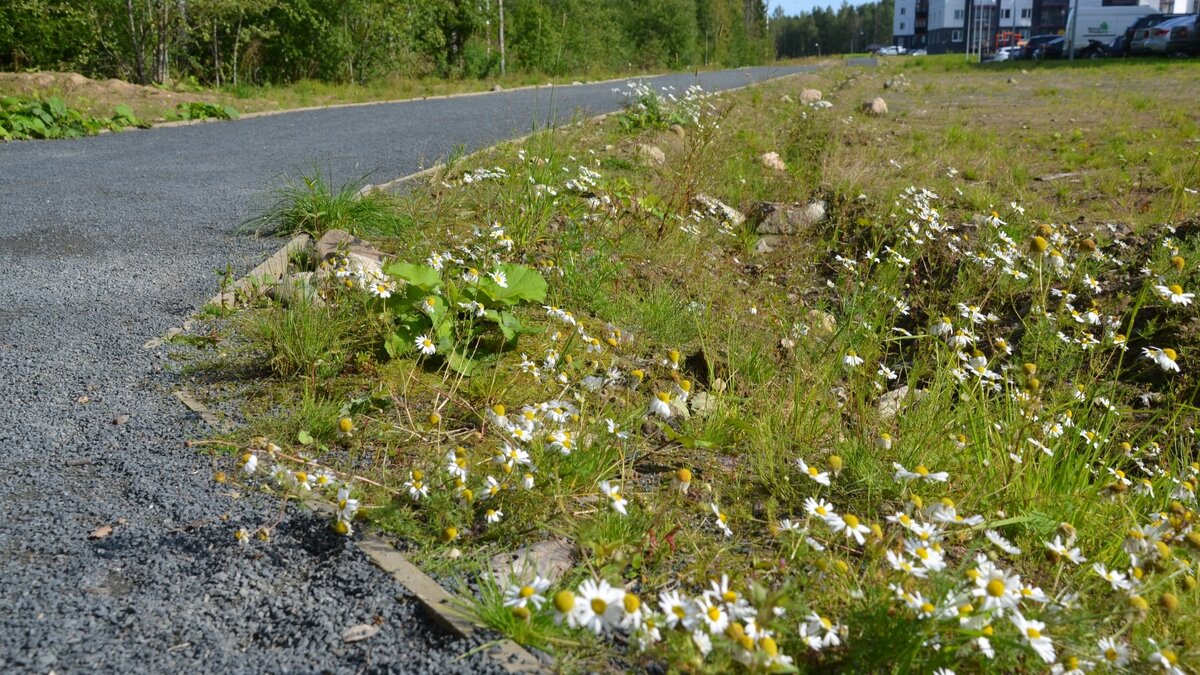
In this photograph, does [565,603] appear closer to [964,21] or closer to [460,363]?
[460,363]

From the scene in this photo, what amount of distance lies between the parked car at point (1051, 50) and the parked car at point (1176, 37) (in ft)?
18.3

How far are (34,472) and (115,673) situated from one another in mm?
982

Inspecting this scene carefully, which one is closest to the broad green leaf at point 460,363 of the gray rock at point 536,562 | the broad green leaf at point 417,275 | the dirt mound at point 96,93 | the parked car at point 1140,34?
the broad green leaf at point 417,275

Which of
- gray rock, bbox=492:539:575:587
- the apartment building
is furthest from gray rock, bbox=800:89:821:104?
the apartment building

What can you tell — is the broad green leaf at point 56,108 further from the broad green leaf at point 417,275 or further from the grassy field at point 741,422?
the broad green leaf at point 417,275

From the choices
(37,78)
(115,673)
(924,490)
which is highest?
(37,78)

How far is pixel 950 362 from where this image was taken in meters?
2.84

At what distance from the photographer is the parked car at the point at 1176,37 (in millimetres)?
23750

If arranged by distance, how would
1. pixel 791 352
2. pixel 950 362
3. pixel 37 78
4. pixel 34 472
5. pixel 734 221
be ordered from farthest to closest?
1. pixel 37 78
2. pixel 734 221
3. pixel 791 352
4. pixel 950 362
5. pixel 34 472

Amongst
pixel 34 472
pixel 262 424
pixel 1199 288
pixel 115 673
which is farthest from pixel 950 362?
pixel 34 472

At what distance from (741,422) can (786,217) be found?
3.36m

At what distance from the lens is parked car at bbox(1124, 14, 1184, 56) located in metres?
25.4

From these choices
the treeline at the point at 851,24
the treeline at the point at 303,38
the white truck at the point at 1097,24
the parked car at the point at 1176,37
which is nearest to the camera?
the treeline at the point at 303,38

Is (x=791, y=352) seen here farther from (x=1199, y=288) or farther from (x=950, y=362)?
(x=1199, y=288)
